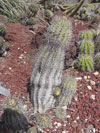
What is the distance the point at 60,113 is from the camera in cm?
258

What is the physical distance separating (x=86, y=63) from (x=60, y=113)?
38.2 inches

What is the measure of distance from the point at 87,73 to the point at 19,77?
1135 millimetres

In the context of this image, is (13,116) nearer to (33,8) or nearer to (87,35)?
(87,35)

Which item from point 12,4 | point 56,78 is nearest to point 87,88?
point 56,78

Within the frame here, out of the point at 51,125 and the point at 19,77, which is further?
the point at 19,77

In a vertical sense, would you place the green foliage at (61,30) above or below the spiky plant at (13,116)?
above

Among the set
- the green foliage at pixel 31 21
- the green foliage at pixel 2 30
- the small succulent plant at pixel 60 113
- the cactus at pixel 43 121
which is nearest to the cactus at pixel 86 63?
the small succulent plant at pixel 60 113

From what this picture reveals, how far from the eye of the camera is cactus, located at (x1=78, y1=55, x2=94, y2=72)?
3109 mm

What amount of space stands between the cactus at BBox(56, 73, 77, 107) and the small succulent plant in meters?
0.08

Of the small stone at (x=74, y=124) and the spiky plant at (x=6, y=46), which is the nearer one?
the small stone at (x=74, y=124)

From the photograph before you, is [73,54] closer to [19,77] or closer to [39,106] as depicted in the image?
[19,77]

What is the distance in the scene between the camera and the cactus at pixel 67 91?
260cm

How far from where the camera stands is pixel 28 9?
4.71 m

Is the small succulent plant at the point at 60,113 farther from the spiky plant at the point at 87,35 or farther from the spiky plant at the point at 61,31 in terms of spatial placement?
the spiky plant at the point at 87,35
